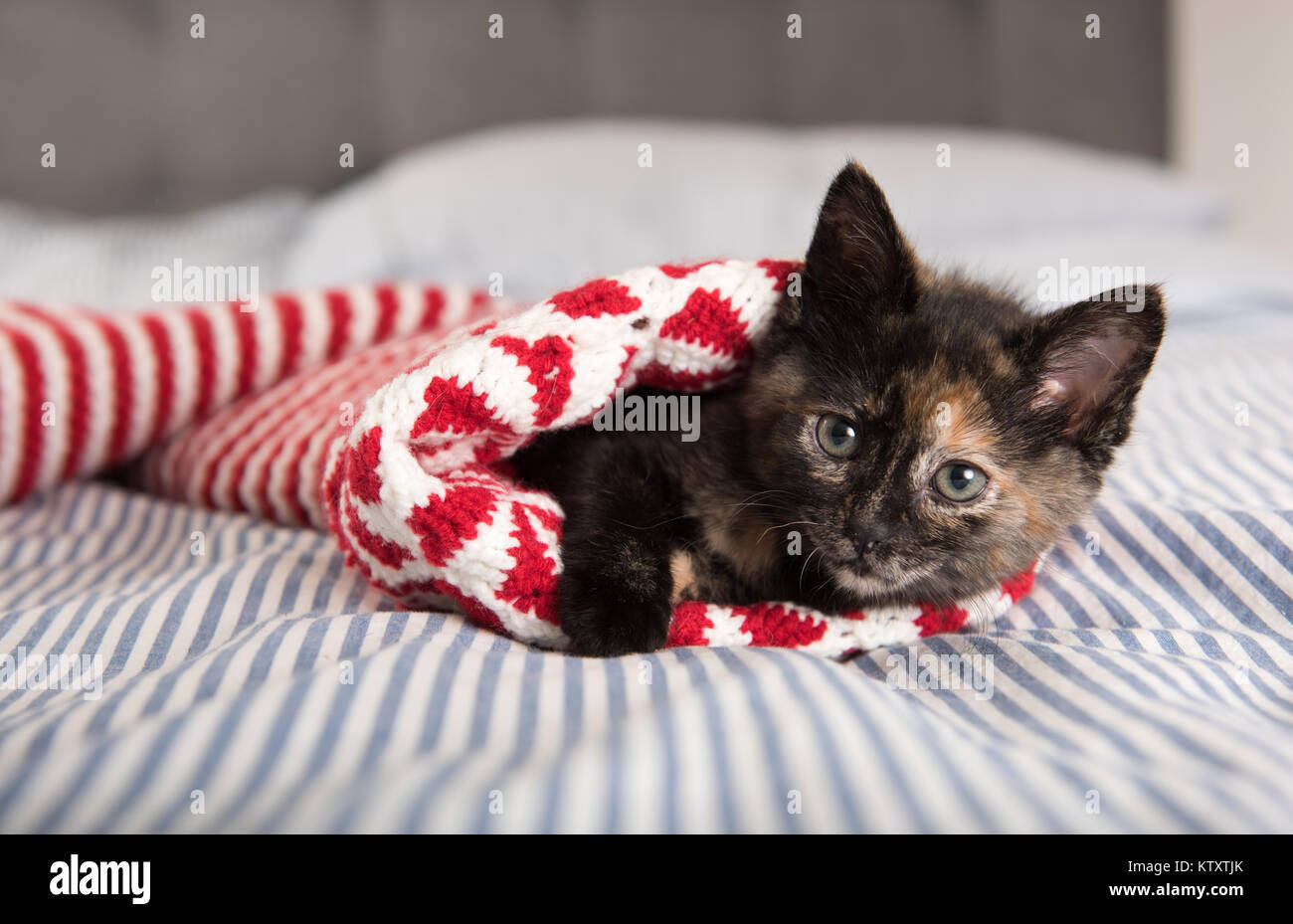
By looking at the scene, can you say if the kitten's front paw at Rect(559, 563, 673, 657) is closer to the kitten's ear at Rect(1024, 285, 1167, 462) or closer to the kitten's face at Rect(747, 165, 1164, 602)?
the kitten's face at Rect(747, 165, 1164, 602)

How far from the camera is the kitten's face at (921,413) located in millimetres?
887

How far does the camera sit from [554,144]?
7.19ft

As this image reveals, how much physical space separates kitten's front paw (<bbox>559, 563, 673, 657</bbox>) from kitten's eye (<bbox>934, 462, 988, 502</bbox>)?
11.8 inches

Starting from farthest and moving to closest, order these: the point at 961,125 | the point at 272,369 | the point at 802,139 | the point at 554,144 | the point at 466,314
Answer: the point at 961,125 → the point at 802,139 → the point at 554,144 → the point at 466,314 → the point at 272,369

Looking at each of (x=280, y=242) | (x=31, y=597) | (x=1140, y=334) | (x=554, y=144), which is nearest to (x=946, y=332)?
(x=1140, y=334)

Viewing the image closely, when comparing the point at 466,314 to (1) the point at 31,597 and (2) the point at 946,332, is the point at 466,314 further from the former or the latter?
(2) the point at 946,332

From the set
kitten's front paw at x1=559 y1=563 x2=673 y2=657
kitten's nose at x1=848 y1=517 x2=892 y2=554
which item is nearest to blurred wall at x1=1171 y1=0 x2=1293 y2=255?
kitten's nose at x1=848 y1=517 x2=892 y2=554

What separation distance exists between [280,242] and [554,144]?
27.0 inches

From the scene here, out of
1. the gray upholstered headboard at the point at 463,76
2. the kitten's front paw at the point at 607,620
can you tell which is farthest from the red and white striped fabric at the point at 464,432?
the gray upholstered headboard at the point at 463,76

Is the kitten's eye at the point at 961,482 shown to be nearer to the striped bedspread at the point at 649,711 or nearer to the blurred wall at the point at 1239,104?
the striped bedspread at the point at 649,711

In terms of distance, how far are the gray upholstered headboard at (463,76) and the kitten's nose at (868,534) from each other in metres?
2.10

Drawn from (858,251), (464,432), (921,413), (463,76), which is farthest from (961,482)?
(463,76)

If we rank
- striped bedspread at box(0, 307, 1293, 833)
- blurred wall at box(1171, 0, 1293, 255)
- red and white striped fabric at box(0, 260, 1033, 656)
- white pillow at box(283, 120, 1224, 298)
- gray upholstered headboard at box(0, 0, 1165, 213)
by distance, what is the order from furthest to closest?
1. blurred wall at box(1171, 0, 1293, 255)
2. gray upholstered headboard at box(0, 0, 1165, 213)
3. white pillow at box(283, 120, 1224, 298)
4. red and white striped fabric at box(0, 260, 1033, 656)
5. striped bedspread at box(0, 307, 1293, 833)

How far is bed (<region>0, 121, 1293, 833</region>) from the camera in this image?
0.56 metres
